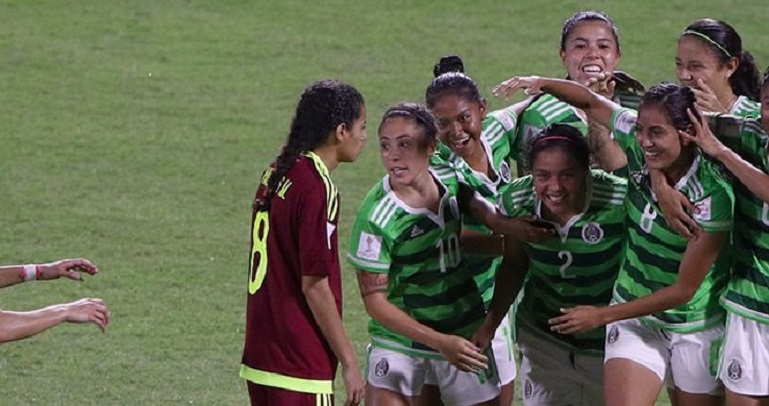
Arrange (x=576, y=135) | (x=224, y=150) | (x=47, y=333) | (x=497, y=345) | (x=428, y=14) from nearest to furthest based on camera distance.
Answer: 1. (x=576, y=135)
2. (x=497, y=345)
3. (x=47, y=333)
4. (x=224, y=150)
5. (x=428, y=14)

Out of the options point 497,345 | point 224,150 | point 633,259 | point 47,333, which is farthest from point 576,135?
point 224,150

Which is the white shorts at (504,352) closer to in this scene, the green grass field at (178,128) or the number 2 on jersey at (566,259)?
the number 2 on jersey at (566,259)

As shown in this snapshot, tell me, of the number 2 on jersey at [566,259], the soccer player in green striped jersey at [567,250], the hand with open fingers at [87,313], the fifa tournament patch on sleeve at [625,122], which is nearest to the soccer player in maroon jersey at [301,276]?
the hand with open fingers at [87,313]

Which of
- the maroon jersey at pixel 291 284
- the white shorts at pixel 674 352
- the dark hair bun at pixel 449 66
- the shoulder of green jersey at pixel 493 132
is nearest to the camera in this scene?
the maroon jersey at pixel 291 284

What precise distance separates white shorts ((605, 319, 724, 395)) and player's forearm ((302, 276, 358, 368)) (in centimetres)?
102

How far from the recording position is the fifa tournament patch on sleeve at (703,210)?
5.80 meters

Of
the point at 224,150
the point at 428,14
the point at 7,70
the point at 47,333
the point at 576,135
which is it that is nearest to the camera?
the point at 576,135

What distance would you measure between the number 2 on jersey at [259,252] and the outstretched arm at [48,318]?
1.88ft

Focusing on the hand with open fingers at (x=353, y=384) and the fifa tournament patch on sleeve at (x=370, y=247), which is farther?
the fifa tournament patch on sleeve at (x=370, y=247)

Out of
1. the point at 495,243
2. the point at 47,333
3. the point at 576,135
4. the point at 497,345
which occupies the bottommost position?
the point at 47,333

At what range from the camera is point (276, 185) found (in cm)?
581

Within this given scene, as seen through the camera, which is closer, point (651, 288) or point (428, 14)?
point (651, 288)

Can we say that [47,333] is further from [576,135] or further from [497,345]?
[576,135]

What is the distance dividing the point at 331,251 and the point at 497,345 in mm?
1153
